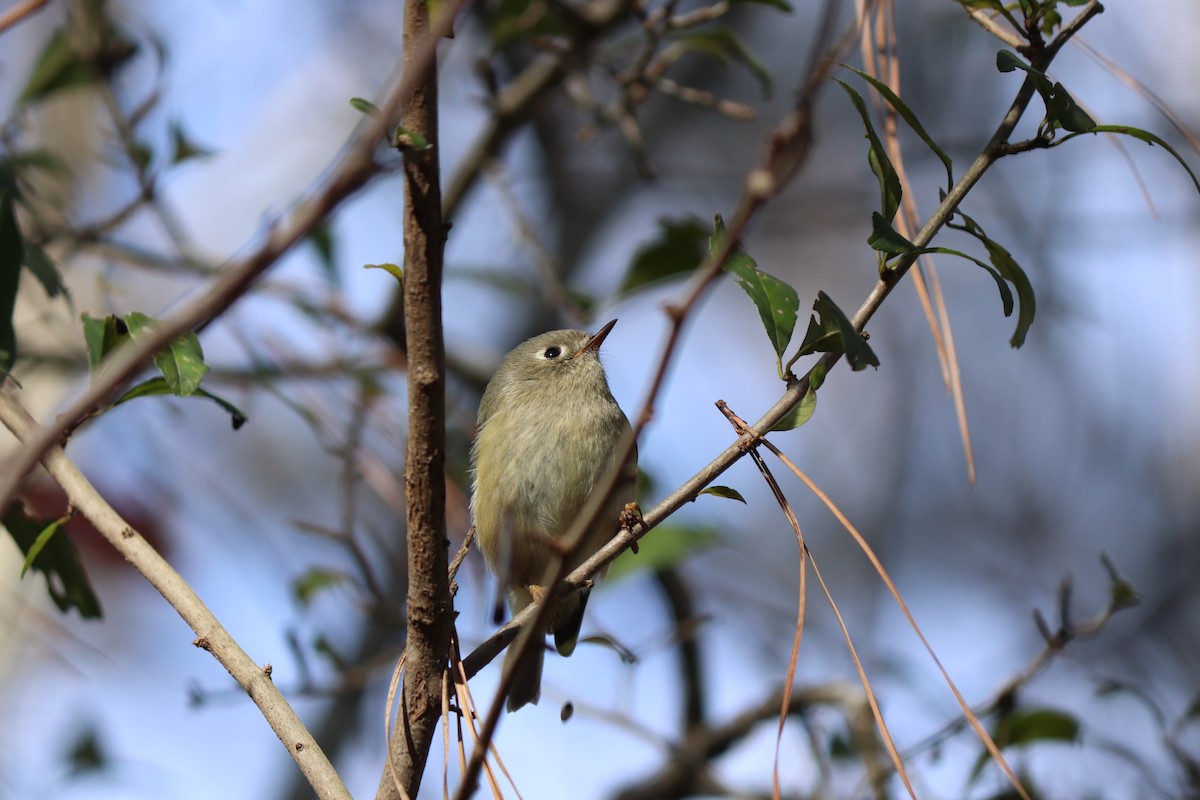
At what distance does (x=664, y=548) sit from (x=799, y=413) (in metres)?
1.68

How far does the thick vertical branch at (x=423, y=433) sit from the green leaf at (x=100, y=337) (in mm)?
642

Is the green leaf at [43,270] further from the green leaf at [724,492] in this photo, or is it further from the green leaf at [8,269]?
the green leaf at [724,492]

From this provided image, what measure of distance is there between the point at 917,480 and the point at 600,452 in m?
4.80

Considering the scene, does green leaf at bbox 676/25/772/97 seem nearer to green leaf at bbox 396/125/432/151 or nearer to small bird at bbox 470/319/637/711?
small bird at bbox 470/319/637/711

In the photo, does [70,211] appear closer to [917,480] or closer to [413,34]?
[413,34]

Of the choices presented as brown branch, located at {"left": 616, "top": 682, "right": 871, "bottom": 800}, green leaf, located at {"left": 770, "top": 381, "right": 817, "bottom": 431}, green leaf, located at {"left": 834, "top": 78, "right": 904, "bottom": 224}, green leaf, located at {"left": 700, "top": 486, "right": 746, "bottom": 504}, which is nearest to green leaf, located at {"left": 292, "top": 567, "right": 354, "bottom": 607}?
brown branch, located at {"left": 616, "top": 682, "right": 871, "bottom": 800}

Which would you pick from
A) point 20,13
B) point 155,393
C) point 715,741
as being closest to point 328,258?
point 155,393

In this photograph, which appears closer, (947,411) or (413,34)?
(413,34)

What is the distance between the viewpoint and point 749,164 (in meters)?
6.98

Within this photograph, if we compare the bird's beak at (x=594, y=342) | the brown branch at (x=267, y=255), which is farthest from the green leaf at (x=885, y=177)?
the bird's beak at (x=594, y=342)

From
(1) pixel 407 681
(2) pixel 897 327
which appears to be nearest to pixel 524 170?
(2) pixel 897 327

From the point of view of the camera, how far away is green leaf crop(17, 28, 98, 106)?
279 centimetres

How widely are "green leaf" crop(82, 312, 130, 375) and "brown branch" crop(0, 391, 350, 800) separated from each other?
13 centimetres

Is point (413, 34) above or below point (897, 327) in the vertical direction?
below
